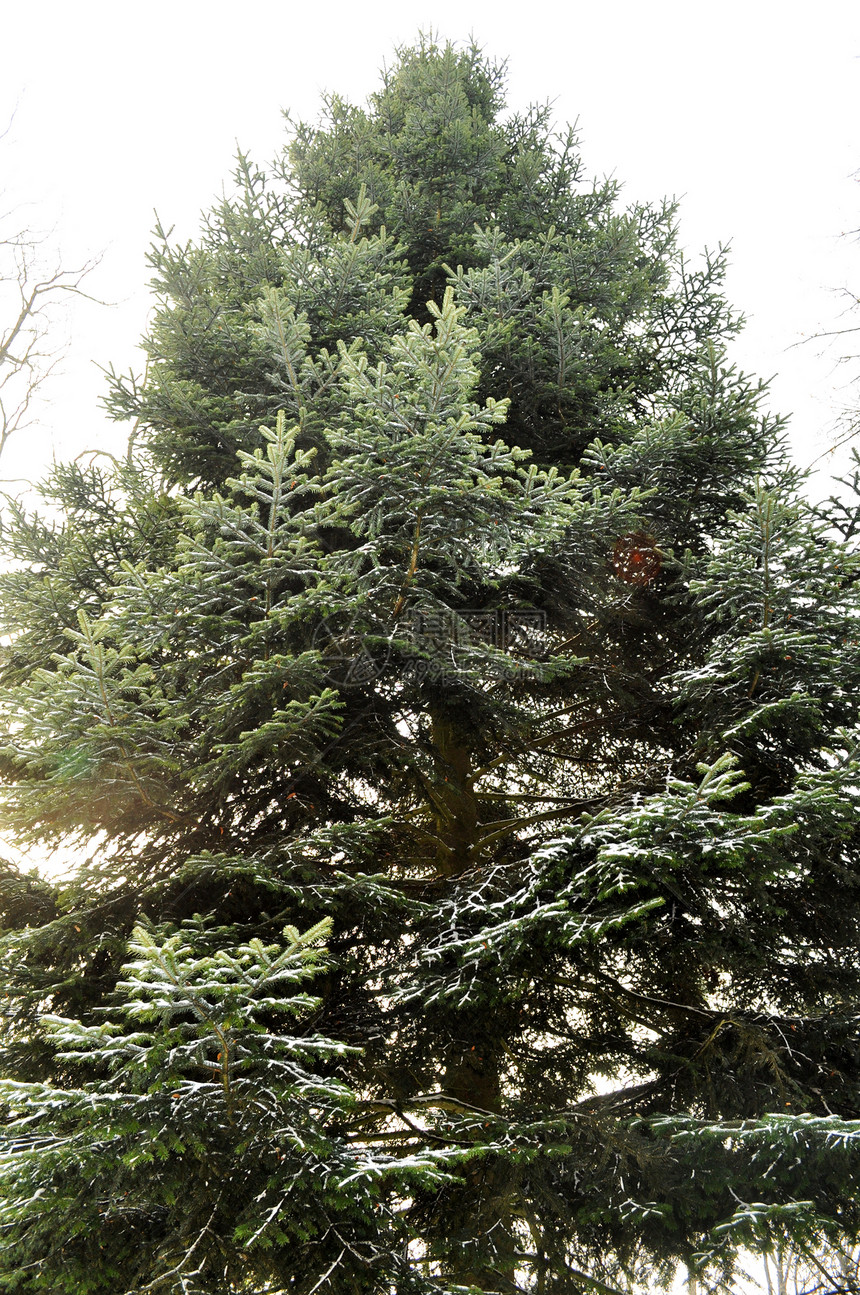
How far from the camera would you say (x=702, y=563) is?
494cm

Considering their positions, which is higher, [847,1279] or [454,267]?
[454,267]

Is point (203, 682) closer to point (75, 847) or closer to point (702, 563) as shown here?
point (75, 847)

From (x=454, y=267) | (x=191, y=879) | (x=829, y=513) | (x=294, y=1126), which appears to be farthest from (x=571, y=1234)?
(x=454, y=267)

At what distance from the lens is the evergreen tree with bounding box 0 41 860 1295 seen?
2.93 meters

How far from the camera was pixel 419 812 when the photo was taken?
5953mm

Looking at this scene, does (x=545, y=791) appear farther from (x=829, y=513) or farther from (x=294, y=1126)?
(x=294, y=1126)

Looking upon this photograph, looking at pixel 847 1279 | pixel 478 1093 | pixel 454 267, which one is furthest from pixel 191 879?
pixel 454 267

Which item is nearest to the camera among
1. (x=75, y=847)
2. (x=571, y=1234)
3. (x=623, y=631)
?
(x=571, y=1234)

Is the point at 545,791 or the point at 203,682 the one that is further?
the point at 545,791

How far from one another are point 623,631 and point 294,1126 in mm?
4172

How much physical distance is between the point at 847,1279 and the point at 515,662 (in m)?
3.19

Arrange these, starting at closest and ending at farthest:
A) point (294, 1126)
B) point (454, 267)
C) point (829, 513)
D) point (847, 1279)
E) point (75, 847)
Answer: point (294, 1126), point (847, 1279), point (829, 513), point (75, 847), point (454, 267)

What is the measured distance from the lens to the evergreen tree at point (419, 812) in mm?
2930

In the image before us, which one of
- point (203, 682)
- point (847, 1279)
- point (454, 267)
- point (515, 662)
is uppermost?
point (454, 267)
